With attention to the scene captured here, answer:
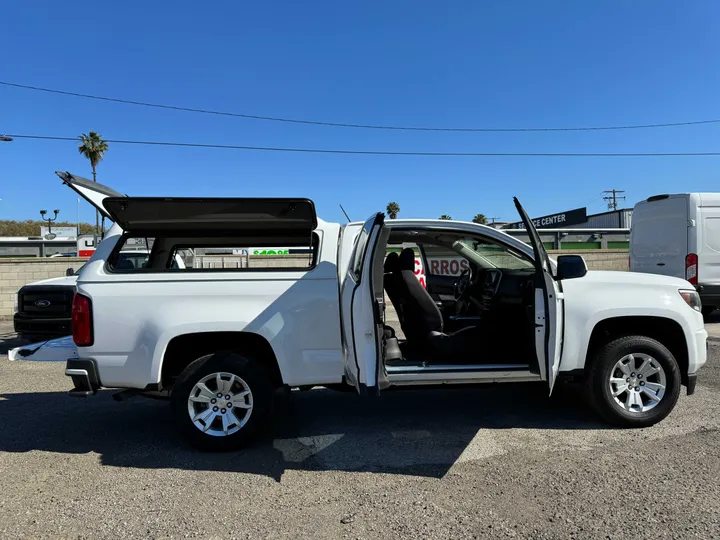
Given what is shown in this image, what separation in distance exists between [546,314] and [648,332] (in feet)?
4.62

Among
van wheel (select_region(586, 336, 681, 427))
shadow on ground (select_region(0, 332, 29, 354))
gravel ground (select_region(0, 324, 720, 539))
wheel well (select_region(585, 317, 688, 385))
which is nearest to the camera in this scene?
gravel ground (select_region(0, 324, 720, 539))

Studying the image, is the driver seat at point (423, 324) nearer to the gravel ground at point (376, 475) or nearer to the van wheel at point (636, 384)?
the gravel ground at point (376, 475)

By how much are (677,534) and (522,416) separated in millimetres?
2033

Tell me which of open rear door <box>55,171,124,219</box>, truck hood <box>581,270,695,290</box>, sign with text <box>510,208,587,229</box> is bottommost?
truck hood <box>581,270,695,290</box>

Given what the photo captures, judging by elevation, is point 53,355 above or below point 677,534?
above

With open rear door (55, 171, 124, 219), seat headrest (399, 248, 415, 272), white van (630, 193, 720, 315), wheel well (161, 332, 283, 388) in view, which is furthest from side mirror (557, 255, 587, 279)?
white van (630, 193, 720, 315)

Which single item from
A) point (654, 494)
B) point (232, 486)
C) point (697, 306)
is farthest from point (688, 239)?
point (232, 486)

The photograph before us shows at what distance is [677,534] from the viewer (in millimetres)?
2848

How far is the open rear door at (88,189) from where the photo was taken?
3.95m

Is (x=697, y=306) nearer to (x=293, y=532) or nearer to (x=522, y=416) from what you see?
(x=522, y=416)

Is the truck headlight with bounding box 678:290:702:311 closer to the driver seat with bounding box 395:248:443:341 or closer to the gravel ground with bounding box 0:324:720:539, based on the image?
the gravel ground with bounding box 0:324:720:539

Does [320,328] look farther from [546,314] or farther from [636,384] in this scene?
[636,384]

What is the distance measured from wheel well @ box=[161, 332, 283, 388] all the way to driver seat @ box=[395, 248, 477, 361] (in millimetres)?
1346

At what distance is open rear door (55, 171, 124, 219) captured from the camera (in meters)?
3.95
